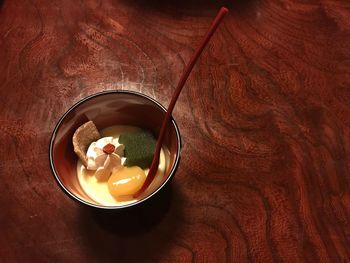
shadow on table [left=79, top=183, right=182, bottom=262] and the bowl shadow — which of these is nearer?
shadow on table [left=79, top=183, right=182, bottom=262]

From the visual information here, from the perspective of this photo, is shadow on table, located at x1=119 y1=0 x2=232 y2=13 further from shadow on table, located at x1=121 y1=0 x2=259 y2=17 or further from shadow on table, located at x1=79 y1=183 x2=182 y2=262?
shadow on table, located at x1=79 y1=183 x2=182 y2=262

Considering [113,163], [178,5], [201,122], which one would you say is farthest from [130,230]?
[178,5]

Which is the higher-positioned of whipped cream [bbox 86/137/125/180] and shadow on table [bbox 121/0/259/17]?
shadow on table [bbox 121/0/259/17]

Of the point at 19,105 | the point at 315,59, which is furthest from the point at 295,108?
the point at 19,105

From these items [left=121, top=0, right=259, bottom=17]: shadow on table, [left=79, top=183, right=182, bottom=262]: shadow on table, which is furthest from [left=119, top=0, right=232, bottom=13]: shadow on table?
[left=79, top=183, right=182, bottom=262]: shadow on table

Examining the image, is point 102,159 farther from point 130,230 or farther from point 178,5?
point 178,5

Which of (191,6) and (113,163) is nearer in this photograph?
(113,163)

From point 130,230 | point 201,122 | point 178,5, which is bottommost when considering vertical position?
point 130,230
